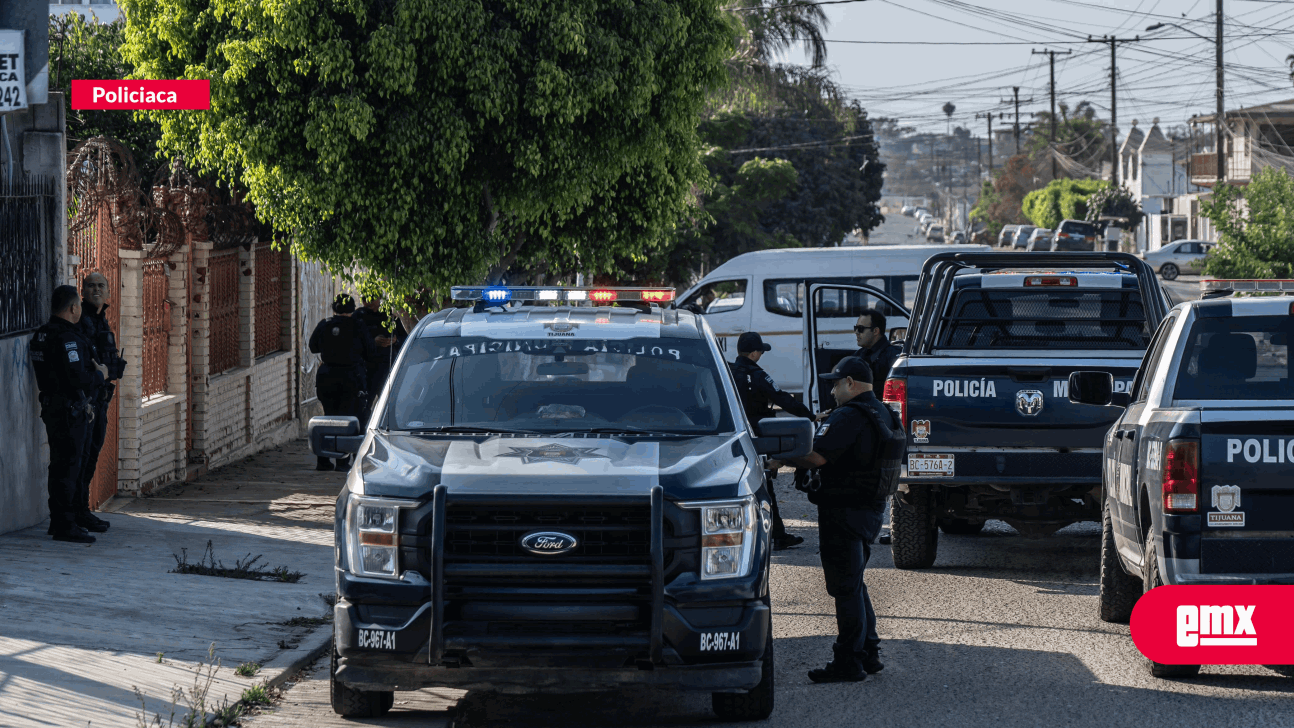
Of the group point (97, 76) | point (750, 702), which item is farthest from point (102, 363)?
point (97, 76)

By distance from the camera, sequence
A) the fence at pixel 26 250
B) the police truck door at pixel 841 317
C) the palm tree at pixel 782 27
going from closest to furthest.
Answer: the fence at pixel 26 250, the police truck door at pixel 841 317, the palm tree at pixel 782 27

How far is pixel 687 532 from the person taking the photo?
6.18 metres

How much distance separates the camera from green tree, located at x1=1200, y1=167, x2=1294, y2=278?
33344 millimetres

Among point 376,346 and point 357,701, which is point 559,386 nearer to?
point 357,701

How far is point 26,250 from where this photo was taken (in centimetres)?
1166

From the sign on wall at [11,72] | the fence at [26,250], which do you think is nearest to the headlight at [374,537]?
the fence at [26,250]

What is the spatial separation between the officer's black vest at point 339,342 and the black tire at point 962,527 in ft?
21.1

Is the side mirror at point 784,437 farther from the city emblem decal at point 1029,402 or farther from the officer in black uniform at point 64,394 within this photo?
the officer in black uniform at point 64,394

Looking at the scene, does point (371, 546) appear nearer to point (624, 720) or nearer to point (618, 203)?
point (624, 720)

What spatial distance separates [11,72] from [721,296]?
12511 millimetres


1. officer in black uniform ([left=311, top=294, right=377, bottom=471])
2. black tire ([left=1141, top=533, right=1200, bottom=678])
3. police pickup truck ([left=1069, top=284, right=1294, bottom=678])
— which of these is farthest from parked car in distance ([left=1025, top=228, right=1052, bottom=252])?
black tire ([left=1141, top=533, right=1200, bottom=678])

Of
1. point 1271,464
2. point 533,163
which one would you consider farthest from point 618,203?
point 1271,464

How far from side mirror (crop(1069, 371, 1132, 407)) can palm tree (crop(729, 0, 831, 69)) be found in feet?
105

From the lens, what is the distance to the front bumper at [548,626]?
610cm
